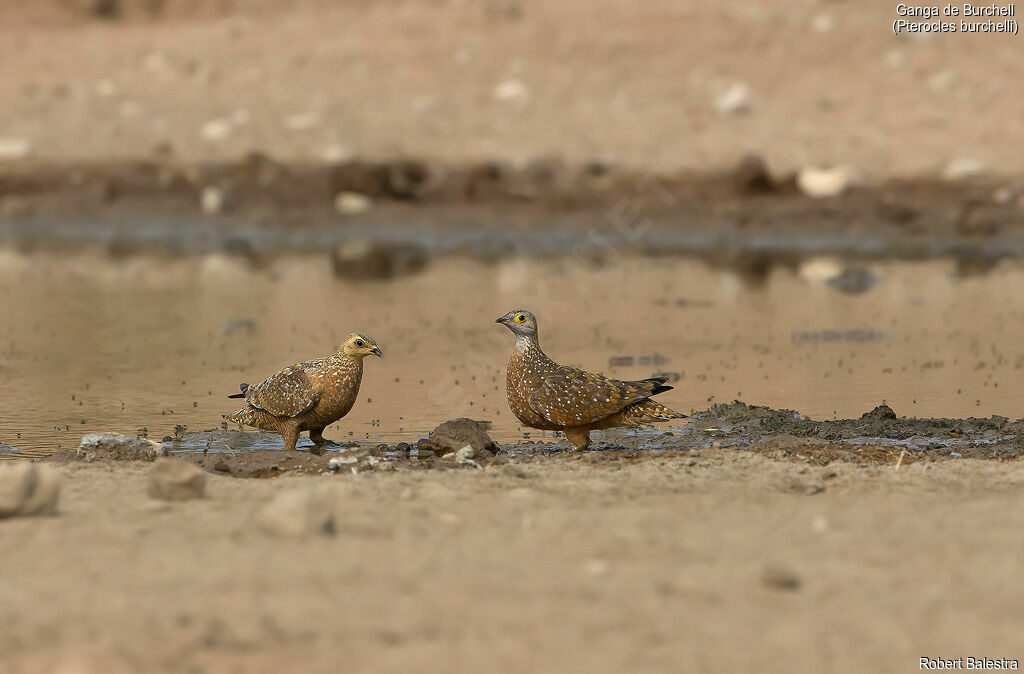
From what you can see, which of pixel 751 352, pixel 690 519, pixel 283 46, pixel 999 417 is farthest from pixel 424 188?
pixel 690 519

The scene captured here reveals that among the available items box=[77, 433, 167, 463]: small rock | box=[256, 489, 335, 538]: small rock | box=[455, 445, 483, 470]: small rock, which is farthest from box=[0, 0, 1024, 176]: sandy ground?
box=[256, 489, 335, 538]: small rock

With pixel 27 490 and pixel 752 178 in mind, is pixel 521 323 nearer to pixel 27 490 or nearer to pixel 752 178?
pixel 27 490

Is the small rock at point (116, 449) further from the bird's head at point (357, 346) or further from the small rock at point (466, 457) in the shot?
the small rock at point (466, 457)

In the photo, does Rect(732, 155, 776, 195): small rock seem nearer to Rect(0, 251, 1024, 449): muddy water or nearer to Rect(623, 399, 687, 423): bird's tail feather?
Rect(0, 251, 1024, 449): muddy water

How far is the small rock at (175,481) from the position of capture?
7.73 meters

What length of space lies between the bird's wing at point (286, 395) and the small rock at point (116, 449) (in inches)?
30.0

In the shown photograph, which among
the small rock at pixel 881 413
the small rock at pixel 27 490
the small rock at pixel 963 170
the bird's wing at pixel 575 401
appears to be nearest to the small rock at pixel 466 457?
the bird's wing at pixel 575 401

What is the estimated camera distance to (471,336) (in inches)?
623

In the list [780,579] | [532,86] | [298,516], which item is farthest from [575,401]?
[532,86]

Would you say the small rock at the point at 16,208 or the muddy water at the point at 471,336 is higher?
the small rock at the point at 16,208

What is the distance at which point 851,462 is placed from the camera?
9.18m

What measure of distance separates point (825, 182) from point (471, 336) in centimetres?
1135

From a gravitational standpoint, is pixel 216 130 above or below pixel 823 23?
below

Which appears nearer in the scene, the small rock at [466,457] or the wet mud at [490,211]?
the small rock at [466,457]
